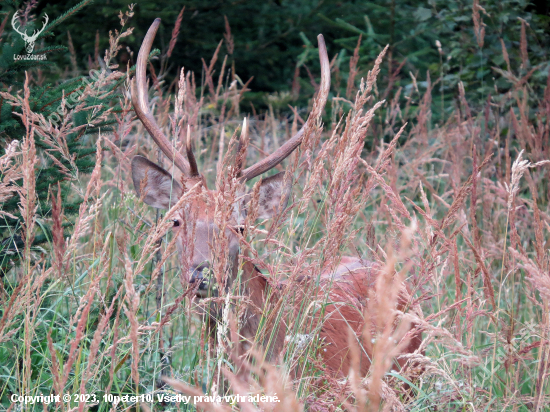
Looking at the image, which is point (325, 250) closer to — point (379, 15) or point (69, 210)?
point (69, 210)

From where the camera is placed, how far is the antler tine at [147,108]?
114 inches

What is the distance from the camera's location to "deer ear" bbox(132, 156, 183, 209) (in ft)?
9.23

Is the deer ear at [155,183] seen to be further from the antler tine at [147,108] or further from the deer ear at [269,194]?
the deer ear at [269,194]

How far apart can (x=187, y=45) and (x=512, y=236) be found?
6.80m

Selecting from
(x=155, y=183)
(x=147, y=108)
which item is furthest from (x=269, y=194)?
(x=147, y=108)

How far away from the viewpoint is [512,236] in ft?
5.96

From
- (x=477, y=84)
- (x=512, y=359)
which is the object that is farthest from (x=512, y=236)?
(x=477, y=84)

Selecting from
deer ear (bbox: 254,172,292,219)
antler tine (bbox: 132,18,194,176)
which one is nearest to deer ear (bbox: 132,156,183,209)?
antler tine (bbox: 132,18,194,176)

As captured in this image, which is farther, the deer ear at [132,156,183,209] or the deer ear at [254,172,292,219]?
the deer ear at [254,172,292,219]

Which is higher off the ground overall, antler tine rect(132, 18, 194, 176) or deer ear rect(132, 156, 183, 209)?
antler tine rect(132, 18, 194, 176)

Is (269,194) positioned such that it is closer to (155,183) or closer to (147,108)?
(155,183)

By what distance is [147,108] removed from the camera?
298 centimetres

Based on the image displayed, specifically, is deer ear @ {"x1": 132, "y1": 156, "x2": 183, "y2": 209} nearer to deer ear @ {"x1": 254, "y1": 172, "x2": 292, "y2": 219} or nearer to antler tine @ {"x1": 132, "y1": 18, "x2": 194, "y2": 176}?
antler tine @ {"x1": 132, "y1": 18, "x2": 194, "y2": 176}

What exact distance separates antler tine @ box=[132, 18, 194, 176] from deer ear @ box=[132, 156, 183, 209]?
104 mm
